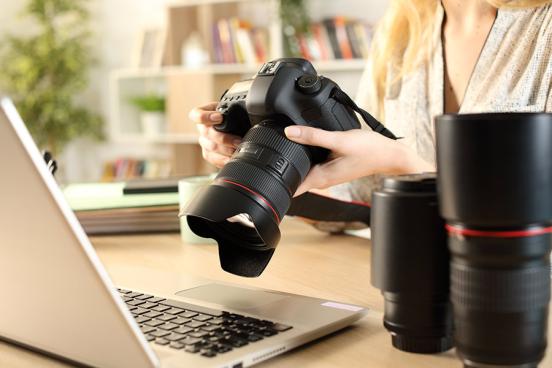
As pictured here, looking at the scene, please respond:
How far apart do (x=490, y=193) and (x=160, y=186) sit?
887 millimetres

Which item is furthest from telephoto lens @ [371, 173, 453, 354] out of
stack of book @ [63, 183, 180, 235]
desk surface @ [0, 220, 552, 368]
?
stack of book @ [63, 183, 180, 235]

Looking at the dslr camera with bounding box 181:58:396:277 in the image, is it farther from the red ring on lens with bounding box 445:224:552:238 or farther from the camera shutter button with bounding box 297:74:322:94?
the red ring on lens with bounding box 445:224:552:238

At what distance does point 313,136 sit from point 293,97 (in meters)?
0.05

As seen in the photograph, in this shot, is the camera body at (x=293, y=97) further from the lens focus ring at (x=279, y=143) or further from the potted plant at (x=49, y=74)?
the potted plant at (x=49, y=74)

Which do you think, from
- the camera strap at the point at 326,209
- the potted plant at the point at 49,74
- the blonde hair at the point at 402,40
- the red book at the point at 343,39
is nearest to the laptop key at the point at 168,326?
the camera strap at the point at 326,209

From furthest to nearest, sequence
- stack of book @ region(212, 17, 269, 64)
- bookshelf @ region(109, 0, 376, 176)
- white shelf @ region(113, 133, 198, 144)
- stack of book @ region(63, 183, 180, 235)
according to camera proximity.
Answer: white shelf @ region(113, 133, 198, 144)
bookshelf @ region(109, 0, 376, 176)
stack of book @ region(212, 17, 269, 64)
stack of book @ region(63, 183, 180, 235)

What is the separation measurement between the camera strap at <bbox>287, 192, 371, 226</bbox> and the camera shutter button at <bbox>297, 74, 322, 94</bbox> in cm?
35

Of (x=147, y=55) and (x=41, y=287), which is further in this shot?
(x=147, y=55)

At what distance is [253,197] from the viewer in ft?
2.38

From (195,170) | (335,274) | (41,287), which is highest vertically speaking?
(41,287)

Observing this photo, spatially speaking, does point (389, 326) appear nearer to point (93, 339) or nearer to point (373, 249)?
point (373, 249)

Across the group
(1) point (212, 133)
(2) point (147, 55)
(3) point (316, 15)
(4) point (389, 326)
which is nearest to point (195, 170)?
(2) point (147, 55)

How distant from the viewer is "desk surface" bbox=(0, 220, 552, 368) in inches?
25.6

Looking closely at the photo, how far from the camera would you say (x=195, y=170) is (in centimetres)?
398
